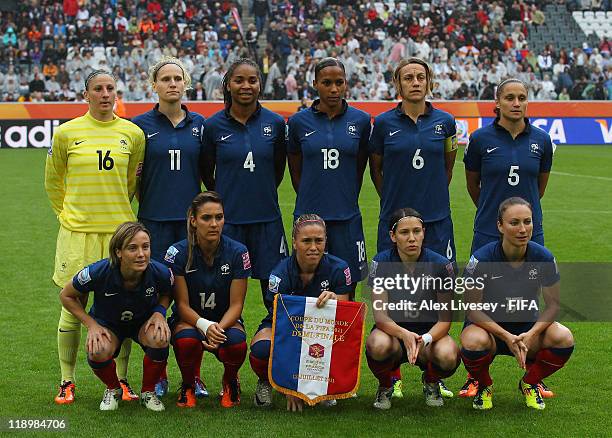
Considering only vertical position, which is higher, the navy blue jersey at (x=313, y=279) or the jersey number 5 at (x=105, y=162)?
the jersey number 5 at (x=105, y=162)

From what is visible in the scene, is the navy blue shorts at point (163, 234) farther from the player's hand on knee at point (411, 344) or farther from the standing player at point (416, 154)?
the player's hand on knee at point (411, 344)

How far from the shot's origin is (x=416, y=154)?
5840 mm

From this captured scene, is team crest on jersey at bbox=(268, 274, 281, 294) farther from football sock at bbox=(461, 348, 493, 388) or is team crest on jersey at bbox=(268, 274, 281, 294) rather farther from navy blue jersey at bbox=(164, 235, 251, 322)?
football sock at bbox=(461, 348, 493, 388)

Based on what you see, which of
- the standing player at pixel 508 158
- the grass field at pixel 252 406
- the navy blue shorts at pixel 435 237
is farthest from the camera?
the navy blue shorts at pixel 435 237

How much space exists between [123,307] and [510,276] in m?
2.15

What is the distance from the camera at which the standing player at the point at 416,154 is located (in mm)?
5836

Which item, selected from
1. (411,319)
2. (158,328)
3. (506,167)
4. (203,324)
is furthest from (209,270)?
(506,167)

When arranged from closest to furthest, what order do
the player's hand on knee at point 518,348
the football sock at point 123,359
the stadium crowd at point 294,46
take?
the player's hand on knee at point 518,348
the football sock at point 123,359
the stadium crowd at point 294,46

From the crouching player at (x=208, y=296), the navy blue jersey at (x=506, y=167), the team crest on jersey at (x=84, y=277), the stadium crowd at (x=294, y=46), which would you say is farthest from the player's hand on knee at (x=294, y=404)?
the stadium crowd at (x=294, y=46)

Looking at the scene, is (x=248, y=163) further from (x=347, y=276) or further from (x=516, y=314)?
(x=516, y=314)

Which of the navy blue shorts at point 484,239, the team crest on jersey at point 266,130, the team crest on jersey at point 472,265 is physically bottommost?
the team crest on jersey at point 472,265

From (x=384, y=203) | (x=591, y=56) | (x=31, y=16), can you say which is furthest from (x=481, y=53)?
(x=384, y=203)

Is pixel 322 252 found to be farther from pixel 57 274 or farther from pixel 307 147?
pixel 57 274

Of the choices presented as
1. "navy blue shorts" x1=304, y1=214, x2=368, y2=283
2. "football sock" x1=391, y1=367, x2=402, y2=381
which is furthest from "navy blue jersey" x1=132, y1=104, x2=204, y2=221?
"football sock" x1=391, y1=367, x2=402, y2=381
